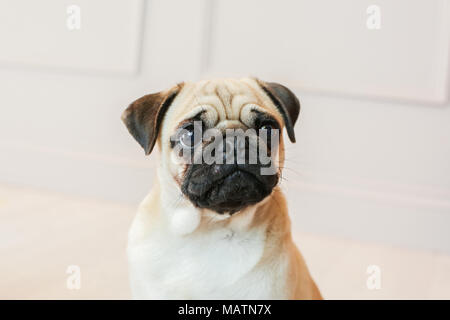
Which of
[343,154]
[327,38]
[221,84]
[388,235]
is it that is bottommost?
[388,235]

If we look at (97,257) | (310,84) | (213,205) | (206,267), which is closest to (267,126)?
(213,205)

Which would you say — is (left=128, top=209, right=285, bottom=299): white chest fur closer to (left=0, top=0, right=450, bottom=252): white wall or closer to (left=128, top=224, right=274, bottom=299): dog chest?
(left=128, top=224, right=274, bottom=299): dog chest

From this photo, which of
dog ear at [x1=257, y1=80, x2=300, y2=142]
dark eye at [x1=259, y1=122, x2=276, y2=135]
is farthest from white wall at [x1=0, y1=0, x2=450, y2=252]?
dark eye at [x1=259, y1=122, x2=276, y2=135]

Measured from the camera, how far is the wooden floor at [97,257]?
1.78 m

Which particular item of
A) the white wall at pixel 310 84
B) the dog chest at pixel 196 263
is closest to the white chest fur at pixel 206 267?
the dog chest at pixel 196 263

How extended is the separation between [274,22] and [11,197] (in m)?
1.63

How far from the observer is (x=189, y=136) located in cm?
128

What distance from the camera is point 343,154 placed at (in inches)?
104

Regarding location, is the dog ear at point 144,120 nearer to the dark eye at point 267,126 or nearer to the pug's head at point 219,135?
the pug's head at point 219,135

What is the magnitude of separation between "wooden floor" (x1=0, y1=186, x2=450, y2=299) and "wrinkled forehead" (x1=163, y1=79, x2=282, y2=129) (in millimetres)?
729

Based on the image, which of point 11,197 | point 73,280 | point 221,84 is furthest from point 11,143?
point 221,84

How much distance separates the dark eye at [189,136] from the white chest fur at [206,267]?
215 millimetres

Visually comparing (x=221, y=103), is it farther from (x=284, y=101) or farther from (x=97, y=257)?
(x=97, y=257)
